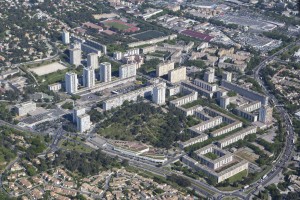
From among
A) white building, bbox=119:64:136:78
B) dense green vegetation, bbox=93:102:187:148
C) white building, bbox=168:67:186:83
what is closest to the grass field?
white building, bbox=119:64:136:78

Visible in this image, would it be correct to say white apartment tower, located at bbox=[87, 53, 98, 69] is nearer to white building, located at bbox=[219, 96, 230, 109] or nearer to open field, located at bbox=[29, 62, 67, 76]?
open field, located at bbox=[29, 62, 67, 76]

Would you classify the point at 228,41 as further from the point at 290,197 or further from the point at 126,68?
the point at 290,197

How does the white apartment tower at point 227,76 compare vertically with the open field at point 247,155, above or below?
above

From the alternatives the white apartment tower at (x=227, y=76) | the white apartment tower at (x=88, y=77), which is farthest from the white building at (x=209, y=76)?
the white apartment tower at (x=88, y=77)

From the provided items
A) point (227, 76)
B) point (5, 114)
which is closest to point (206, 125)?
point (227, 76)

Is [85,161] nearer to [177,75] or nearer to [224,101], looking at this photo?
[224,101]

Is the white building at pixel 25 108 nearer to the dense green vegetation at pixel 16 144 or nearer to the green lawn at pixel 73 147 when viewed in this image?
the dense green vegetation at pixel 16 144

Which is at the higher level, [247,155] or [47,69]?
[247,155]
